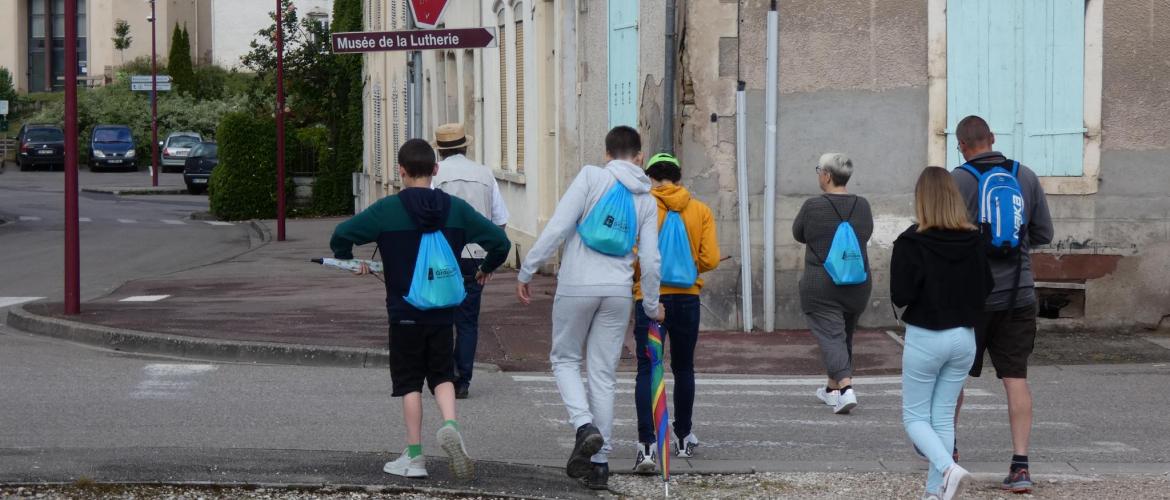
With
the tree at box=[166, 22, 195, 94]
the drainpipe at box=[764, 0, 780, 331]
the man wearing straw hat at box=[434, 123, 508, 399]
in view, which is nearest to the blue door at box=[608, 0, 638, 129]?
the drainpipe at box=[764, 0, 780, 331]

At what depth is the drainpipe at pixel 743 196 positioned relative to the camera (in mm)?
12945

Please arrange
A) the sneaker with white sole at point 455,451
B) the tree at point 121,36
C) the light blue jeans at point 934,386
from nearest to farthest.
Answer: the light blue jeans at point 934,386, the sneaker with white sole at point 455,451, the tree at point 121,36

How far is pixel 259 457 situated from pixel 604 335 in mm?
1702

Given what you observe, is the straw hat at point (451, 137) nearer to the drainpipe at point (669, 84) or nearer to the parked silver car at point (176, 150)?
the drainpipe at point (669, 84)

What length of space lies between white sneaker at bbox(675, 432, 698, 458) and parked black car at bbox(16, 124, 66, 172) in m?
56.2

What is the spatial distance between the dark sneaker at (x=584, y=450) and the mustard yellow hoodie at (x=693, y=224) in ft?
3.53

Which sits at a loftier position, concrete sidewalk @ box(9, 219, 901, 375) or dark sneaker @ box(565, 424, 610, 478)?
dark sneaker @ box(565, 424, 610, 478)

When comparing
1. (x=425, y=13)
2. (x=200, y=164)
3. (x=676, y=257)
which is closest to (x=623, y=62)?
(x=425, y=13)

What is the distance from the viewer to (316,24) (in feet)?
130

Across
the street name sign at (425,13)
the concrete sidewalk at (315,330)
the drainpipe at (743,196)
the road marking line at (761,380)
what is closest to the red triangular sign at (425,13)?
the street name sign at (425,13)

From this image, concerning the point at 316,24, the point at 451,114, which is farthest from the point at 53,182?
the point at 451,114

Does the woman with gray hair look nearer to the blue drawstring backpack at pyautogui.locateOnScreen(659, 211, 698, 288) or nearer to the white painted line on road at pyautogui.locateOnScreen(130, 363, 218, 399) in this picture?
the blue drawstring backpack at pyautogui.locateOnScreen(659, 211, 698, 288)

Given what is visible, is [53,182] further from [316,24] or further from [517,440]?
[517,440]

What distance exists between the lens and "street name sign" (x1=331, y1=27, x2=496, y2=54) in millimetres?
11742
